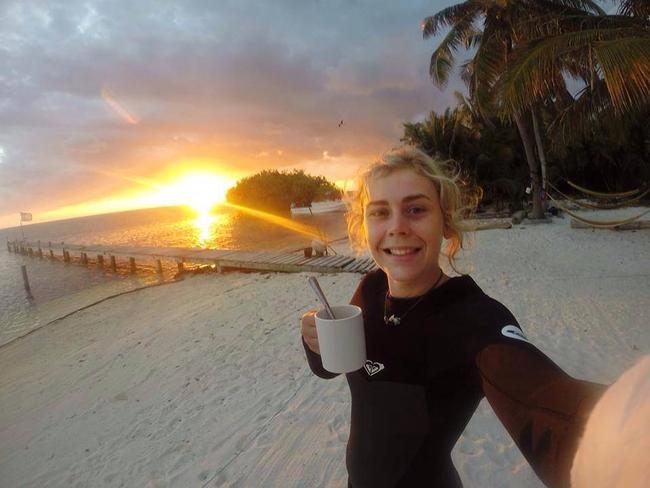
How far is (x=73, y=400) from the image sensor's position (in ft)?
18.9

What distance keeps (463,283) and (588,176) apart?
37.2m

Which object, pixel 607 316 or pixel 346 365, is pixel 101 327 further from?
pixel 607 316

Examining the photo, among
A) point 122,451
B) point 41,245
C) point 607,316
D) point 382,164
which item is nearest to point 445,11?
point 607,316

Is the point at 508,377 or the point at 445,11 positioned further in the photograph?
the point at 445,11

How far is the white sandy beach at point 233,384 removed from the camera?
3467 millimetres

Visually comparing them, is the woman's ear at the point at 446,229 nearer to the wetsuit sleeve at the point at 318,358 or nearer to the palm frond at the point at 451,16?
the wetsuit sleeve at the point at 318,358

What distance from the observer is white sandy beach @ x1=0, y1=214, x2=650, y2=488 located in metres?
3.47

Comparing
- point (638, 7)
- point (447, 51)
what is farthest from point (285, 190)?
point (638, 7)

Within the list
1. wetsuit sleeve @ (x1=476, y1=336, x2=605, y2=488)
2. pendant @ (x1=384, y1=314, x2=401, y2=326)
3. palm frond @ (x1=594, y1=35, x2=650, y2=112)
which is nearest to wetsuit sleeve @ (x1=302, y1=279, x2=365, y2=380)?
pendant @ (x1=384, y1=314, x2=401, y2=326)

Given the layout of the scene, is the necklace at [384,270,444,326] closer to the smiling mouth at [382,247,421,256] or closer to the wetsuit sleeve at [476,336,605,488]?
the smiling mouth at [382,247,421,256]

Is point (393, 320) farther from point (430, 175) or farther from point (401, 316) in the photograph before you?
point (430, 175)

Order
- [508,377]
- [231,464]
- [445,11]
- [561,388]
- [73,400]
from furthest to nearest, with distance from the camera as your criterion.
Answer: [445,11]
[73,400]
[231,464]
[508,377]
[561,388]

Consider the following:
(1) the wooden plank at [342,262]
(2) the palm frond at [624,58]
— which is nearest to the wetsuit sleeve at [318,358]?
(2) the palm frond at [624,58]

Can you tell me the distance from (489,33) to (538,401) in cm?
1752
